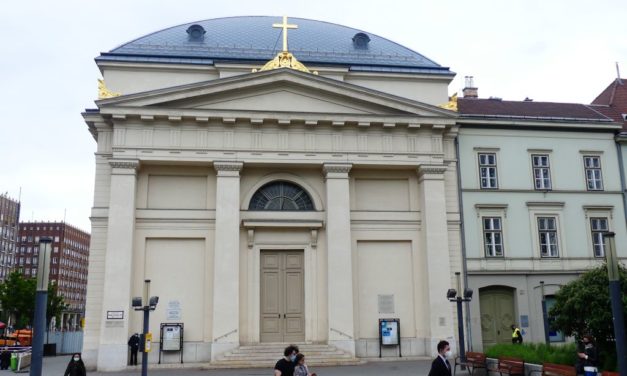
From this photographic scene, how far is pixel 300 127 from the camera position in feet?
91.9

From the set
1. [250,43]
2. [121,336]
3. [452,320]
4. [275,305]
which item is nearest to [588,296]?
[452,320]

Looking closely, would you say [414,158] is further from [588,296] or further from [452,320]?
[588,296]

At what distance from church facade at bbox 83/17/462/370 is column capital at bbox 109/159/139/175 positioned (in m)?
0.04

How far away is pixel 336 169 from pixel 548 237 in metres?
11.2

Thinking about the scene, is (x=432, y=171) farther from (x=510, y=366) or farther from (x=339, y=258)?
(x=510, y=366)

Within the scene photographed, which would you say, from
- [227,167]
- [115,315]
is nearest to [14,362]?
[115,315]

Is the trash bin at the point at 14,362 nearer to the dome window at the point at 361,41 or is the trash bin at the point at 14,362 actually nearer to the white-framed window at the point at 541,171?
the dome window at the point at 361,41

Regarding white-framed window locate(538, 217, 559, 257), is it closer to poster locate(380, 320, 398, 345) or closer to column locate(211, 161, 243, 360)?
poster locate(380, 320, 398, 345)

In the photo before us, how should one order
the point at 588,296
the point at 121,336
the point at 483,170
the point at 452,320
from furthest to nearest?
the point at 483,170, the point at 452,320, the point at 121,336, the point at 588,296

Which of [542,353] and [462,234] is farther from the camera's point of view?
[462,234]

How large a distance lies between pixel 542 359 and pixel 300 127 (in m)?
14.5

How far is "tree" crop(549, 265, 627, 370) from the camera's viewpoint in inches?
706

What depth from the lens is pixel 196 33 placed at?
1273 inches

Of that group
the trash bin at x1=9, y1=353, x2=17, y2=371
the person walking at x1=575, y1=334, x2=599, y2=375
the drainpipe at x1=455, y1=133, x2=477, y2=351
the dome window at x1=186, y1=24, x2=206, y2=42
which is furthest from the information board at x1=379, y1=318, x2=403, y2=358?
the dome window at x1=186, y1=24, x2=206, y2=42
